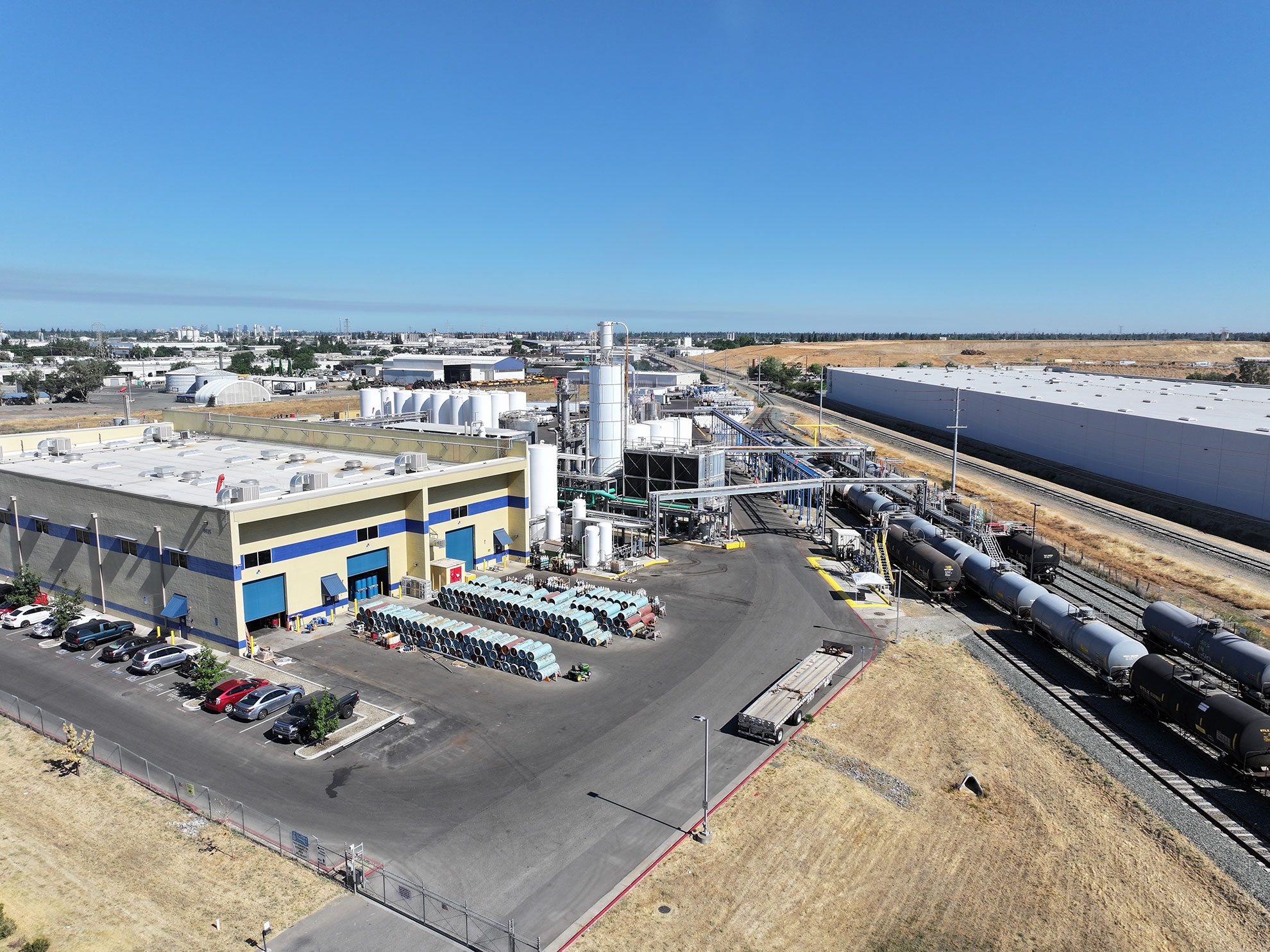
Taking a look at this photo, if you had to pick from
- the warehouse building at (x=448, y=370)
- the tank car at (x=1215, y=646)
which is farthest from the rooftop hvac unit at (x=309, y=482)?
the warehouse building at (x=448, y=370)

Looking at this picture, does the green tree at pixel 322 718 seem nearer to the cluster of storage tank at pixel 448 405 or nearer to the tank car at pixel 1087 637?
the tank car at pixel 1087 637

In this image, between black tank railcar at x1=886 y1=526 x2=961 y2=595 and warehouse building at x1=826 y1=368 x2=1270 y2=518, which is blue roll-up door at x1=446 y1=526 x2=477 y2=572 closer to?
black tank railcar at x1=886 y1=526 x2=961 y2=595

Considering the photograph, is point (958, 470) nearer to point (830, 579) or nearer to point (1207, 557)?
point (1207, 557)

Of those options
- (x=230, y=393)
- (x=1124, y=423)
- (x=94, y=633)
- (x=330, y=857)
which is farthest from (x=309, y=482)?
(x=230, y=393)

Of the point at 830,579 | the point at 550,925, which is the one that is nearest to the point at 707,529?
the point at 830,579

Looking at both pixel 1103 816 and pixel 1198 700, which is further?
pixel 1198 700

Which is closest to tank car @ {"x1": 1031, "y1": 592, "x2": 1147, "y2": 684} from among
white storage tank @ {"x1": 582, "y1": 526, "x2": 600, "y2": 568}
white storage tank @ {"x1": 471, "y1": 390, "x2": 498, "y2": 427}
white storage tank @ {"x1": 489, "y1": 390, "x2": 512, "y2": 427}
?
white storage tank @ {"x1": 582, "y1": 526, "x2": 600, "y2": 568}
